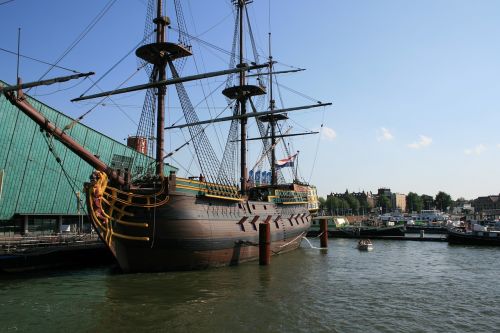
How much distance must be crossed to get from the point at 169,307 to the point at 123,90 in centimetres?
1465

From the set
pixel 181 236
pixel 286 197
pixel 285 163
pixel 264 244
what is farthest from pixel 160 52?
pixel 285 163

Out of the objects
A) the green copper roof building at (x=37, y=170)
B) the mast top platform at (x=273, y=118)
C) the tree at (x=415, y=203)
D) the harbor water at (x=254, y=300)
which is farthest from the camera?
the tree at (x=415, y=203)

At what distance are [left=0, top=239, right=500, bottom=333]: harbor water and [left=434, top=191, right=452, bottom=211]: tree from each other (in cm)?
13735

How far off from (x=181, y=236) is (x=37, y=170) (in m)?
19.5

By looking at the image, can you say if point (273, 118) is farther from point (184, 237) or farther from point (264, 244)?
point (184, 237)

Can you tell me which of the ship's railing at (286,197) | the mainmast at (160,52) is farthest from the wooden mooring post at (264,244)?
the mainmast at (160,52)

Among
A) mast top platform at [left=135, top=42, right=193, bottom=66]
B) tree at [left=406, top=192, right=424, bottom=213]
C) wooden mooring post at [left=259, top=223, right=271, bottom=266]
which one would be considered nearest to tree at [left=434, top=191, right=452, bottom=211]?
tree at [left=406, top=192, right=424, bottom=213]

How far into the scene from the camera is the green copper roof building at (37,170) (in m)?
31.7

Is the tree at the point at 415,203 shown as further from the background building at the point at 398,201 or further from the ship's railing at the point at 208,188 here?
the ship's railing at the point at 208,188

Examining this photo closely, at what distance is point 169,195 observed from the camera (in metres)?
21.2

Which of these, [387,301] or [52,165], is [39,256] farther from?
[387,301]

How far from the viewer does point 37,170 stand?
34500 mm

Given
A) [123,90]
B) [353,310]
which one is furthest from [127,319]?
→ [123,90]

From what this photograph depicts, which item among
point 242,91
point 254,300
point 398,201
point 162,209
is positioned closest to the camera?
point 254,300
